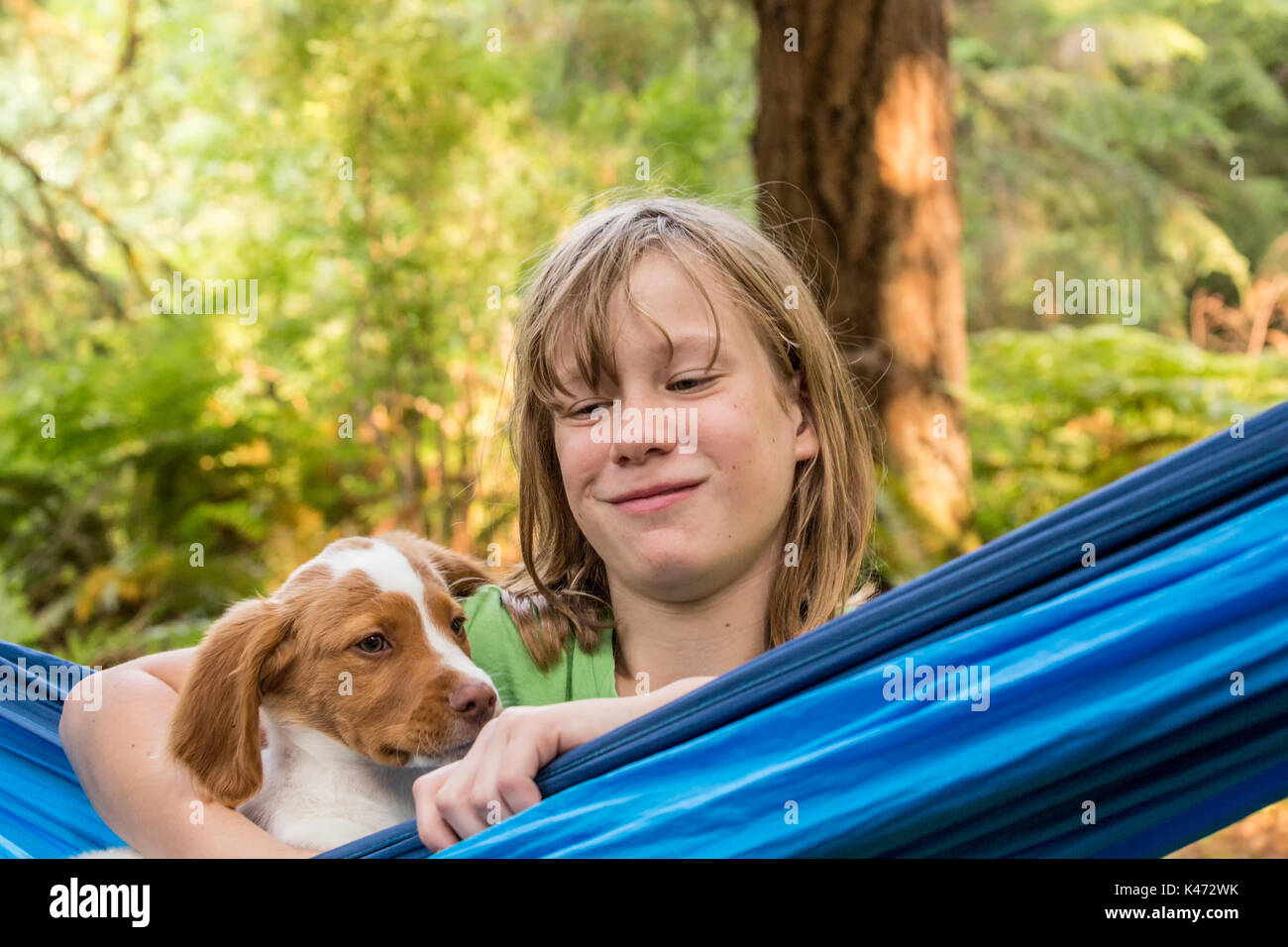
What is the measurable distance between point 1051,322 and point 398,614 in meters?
10.0

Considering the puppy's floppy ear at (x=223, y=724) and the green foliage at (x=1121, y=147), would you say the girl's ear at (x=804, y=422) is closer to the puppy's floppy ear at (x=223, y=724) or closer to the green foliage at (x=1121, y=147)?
the puppy's floppy ear at (x=223, y=724)

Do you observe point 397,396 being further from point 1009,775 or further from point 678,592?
point 1009,775

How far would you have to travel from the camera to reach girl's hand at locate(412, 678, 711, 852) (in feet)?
4.06

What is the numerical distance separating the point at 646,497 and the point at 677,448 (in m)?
0.08

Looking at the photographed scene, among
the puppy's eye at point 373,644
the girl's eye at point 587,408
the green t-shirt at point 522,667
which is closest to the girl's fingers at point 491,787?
the puppy's eye at point 373,644

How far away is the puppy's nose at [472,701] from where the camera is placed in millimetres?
1407

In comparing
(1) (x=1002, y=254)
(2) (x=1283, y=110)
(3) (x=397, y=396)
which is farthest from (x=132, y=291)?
(2) (x=1283, y=110)

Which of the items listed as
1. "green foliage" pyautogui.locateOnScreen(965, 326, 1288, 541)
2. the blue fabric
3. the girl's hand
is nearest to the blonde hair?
the girl's hand

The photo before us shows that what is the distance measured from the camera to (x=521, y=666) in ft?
5.43

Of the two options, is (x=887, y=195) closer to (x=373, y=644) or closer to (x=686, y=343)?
(x=686, y=343)

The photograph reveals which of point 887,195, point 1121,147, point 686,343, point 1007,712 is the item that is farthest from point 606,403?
point 1121,147

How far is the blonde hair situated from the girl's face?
0.03 m

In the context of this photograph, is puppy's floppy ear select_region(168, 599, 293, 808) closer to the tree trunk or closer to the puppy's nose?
the puppy's nose

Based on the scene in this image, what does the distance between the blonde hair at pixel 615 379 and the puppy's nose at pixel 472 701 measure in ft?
0.75
